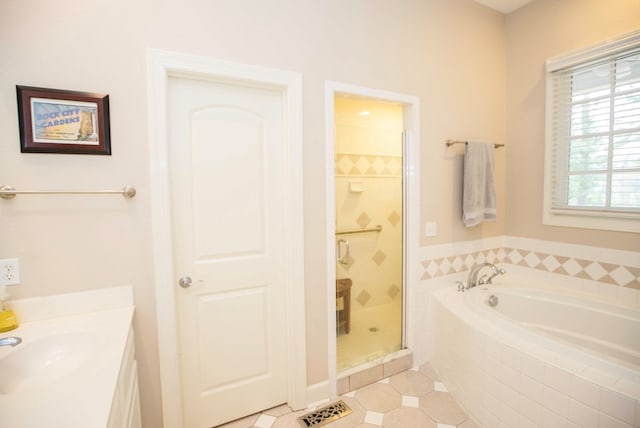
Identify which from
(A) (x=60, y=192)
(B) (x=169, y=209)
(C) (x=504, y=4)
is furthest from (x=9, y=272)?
(C) (x=504, y=4)

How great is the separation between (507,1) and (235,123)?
251cm

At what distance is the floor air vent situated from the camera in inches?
70.3

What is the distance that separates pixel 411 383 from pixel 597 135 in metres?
2.24

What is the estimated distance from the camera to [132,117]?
4.71ft

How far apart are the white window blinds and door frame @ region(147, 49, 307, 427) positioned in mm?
2112

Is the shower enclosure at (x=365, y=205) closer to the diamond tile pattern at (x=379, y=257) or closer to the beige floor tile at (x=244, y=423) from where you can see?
the diamond tile pattern at (x=379, y=257)

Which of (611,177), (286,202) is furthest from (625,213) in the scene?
(286,202)

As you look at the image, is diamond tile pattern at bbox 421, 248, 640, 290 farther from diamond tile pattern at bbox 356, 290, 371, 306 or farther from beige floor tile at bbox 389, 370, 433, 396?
diamond tile pattern at bbox 356, 290, 371, 306

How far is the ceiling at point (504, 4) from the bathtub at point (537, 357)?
7.77 feet

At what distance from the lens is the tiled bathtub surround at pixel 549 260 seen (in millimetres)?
2082

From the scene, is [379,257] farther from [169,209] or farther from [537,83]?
[169,209]

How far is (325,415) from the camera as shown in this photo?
1.85 metres

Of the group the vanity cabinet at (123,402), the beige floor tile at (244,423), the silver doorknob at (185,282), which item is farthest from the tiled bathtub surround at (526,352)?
the vanity cabinet at (123,402)

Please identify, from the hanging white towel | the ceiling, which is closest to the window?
the hanging white towel
